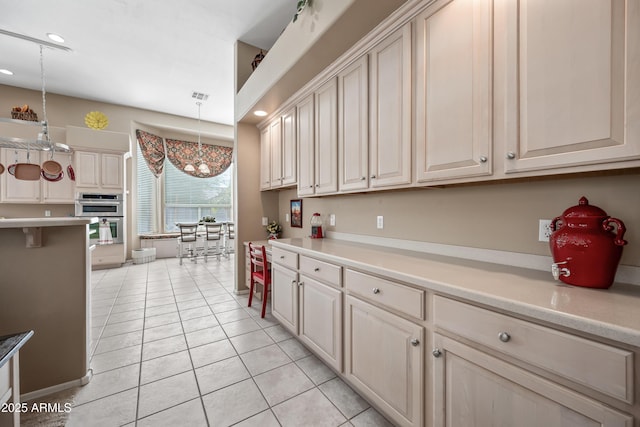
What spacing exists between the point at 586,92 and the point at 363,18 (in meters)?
1.37

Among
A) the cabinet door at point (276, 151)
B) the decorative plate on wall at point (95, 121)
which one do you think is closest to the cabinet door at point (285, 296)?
the cabinet door at point (276, 151)

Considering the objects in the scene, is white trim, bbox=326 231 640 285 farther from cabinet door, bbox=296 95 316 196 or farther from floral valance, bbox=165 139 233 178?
floral valance, bbox=165 139 233 178

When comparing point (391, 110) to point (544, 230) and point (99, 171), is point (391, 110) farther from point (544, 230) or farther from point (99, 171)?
point (99, 171)

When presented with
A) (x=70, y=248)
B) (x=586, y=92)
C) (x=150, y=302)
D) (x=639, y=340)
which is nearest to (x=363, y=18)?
(x=586, y=92)

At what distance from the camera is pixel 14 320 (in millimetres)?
1694

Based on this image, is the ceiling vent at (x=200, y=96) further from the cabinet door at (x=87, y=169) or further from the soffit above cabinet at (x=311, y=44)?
the soffit above cabinet at (x=311, y=44)

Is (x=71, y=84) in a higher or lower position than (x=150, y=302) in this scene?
higher

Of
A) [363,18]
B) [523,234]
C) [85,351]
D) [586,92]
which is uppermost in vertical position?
[363,18]

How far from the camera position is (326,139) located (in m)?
2.52

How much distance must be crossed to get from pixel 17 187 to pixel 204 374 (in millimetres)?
5725

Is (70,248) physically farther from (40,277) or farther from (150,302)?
(150,302)

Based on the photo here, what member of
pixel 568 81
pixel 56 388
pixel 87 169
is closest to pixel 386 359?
pixel 568 81

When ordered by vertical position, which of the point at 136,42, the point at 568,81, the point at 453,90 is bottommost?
the point at 568,81

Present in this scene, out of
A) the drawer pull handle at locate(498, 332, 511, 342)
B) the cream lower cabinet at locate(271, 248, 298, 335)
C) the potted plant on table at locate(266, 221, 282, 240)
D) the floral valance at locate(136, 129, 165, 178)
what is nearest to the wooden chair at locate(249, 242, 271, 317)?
the cream lower cabinet at locate(271, 248, 298, 335)
